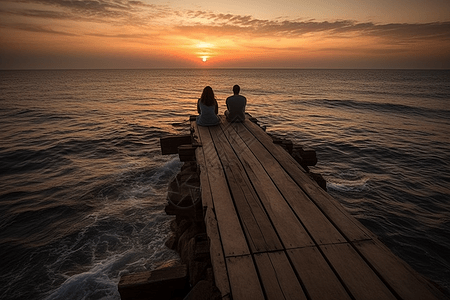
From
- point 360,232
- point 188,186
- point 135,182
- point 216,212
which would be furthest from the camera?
point 135,182

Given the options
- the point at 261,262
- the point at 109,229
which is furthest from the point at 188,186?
the point at 109,229

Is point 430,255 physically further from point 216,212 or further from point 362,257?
point 216,212

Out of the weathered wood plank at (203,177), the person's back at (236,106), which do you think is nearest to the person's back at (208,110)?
the person's back at (236,106)

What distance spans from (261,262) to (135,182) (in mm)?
9805

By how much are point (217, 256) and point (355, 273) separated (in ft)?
5.40

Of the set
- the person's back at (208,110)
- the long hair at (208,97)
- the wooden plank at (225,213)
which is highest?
the long hair at (208,97)

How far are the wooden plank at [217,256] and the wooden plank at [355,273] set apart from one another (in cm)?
132

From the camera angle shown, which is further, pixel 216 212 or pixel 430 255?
pixel 430 255

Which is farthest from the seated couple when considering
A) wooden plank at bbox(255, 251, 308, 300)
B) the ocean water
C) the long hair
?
wooden plank at bbox(255, 251, 308, 300)

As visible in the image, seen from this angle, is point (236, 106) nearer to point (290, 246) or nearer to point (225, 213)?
point (225, 213)

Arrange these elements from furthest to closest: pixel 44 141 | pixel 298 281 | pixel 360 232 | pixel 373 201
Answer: pixel 44 141 < pixel 373 201 < pixel 360 232 < pixel 298 281

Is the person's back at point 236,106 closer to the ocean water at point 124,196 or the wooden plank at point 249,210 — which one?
the wooden plank at point 249,210

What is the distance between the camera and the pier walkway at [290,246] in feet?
8.36

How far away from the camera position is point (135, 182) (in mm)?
11383
